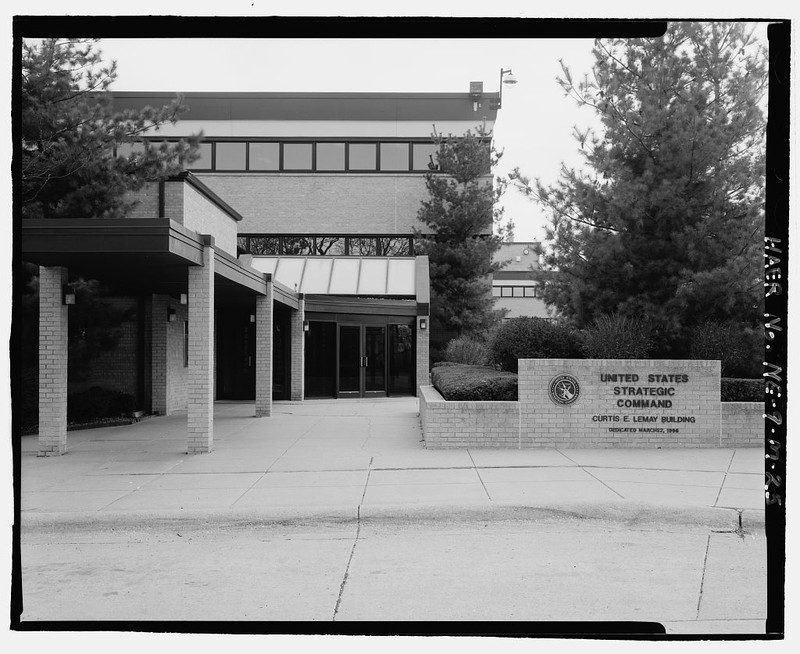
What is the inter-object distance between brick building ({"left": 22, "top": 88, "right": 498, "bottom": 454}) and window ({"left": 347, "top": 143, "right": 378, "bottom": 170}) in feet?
0.20

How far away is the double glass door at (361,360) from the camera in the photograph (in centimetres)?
2483

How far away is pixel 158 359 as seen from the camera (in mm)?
18594

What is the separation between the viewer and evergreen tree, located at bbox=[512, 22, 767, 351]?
45.3ft

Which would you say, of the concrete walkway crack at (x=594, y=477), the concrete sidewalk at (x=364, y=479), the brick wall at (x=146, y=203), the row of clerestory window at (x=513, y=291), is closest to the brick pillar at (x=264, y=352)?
the brick wall at (x=146, y=203)

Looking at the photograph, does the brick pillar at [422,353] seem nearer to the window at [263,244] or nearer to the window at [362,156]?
the window at [263,244]

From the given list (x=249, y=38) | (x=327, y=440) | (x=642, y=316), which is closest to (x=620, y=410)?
(x=642, y=316)

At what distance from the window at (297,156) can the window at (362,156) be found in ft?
5.88

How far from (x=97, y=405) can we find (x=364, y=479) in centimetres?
909

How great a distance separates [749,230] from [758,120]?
6.69 ft

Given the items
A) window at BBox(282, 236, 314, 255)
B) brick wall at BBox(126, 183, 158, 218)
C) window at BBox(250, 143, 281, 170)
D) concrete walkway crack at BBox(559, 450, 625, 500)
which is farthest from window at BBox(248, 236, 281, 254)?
concrete walkway crack at BBox(559, 450, 625, 500)

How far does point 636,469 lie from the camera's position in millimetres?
10625

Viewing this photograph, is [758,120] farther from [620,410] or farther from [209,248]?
[209,248]

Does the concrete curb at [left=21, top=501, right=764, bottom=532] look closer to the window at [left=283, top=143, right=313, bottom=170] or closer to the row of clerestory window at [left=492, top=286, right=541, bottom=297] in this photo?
the window at [left=283, top=143, right=313, bottom=170]

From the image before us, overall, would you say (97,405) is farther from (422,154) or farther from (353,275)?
(422,154)
